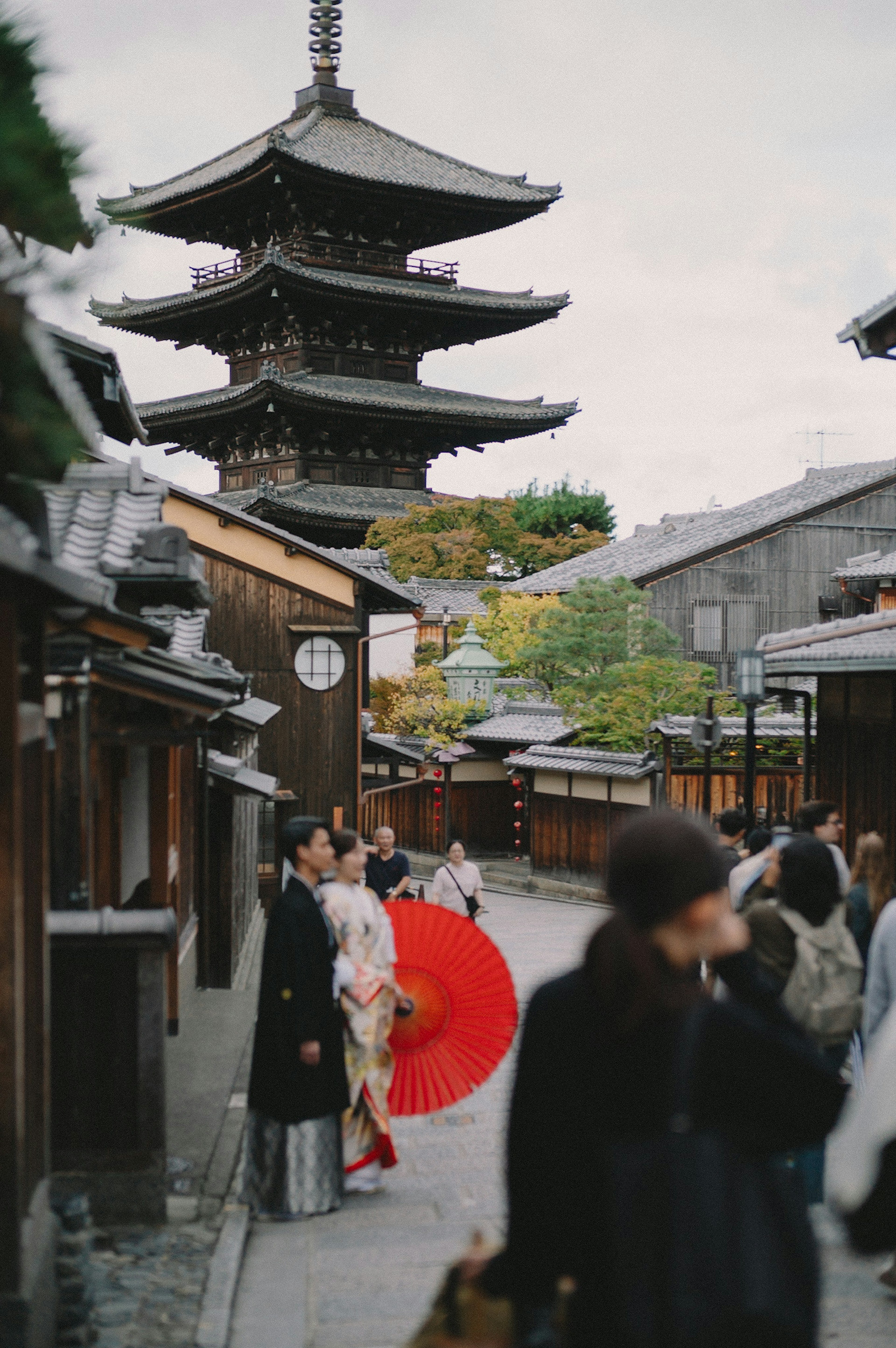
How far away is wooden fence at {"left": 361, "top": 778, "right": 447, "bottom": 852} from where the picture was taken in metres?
28.1

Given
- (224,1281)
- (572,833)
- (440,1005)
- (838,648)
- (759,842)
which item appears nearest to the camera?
(224,1281)

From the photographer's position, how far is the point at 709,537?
3369cm

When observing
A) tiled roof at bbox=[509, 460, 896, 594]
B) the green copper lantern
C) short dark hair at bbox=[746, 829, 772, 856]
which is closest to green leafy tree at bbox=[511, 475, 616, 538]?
tiled roof at bbox=[509, 460, 896, 594]

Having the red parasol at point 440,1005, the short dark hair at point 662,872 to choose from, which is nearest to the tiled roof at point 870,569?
the red parasol at point 440,1005

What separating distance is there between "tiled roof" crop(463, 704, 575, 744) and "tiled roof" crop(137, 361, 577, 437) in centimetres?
757

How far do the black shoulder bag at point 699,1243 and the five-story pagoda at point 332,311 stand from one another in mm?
28014

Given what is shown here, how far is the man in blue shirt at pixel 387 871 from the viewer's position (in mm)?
10562

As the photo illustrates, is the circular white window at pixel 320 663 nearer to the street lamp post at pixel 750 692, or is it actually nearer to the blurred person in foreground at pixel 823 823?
the street lamp post at pixel 750 692

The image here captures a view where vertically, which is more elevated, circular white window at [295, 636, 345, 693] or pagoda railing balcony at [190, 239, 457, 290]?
pagoda railing balcony at [190, 239, 457, 290]

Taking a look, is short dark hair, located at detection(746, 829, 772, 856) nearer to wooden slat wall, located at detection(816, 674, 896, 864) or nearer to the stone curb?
wooden slat wall, located at detection(816, 674, 896, 864)

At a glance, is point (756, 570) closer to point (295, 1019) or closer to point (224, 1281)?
point (295, 1019)

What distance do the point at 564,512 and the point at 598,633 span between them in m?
24.7

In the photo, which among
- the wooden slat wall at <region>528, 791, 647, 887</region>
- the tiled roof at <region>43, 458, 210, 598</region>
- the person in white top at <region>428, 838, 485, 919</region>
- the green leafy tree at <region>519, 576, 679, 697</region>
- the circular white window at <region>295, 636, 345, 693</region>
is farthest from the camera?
the green leafy tree at <region>519, 576, 679, 697</region>

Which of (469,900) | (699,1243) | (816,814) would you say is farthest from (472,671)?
(699,1243)
